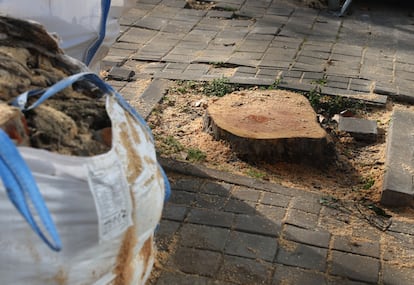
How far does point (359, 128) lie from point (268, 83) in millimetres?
965

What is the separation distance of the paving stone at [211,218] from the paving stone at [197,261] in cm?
26

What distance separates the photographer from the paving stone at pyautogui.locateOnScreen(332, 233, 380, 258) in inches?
126

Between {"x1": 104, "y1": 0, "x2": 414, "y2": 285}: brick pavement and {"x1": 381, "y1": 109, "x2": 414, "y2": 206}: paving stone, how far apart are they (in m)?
0.25

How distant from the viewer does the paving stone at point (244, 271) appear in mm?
2941

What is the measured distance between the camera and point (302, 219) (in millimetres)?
3463

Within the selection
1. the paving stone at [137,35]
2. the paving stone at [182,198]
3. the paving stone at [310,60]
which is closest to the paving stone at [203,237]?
the paving stone at [182,198]

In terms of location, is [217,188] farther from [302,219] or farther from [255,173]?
[302,219]

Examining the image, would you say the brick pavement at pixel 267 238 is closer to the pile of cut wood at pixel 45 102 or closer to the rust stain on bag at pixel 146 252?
the rust stain on bag at pixel 146 252

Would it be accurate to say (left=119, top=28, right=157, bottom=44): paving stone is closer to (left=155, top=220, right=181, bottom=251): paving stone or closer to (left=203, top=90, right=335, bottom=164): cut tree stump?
(left=203, top=90, right=335, bottom=164): cut tree stump

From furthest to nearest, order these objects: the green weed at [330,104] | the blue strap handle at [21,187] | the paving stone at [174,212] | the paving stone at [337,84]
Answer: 1. the paving stone at [337,84]
2. the green weed at [330,104]
3. the paving stone at [174,212]
4. the blue strap handle at [21,187]

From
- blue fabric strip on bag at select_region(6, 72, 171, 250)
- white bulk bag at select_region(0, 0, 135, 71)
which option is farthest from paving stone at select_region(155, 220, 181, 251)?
blue fabric strip on bag at select_region(6, 72, 171, 250)

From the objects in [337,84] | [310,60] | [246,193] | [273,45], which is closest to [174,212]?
[246,193]

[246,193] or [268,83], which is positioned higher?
[246,193]

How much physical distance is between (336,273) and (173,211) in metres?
0.95
